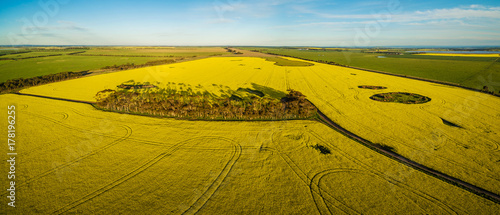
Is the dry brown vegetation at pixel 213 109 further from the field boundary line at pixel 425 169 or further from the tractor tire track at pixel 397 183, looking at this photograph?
the tractor tire track at pixel 397 183

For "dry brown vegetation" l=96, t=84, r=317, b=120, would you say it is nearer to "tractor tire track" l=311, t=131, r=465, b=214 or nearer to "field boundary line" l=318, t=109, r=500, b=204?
"field boundary line" l=318, t=109, r=500, b=204

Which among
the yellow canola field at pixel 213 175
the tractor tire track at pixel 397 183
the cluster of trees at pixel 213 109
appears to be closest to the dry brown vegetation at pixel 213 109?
the cluster of trees at pixel 213 109

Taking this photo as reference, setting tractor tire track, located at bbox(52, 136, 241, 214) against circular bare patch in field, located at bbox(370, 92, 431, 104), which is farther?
circular bare patch in field, located at bbox(370, 92, 431, 104)

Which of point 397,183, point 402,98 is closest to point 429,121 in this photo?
point 402,98

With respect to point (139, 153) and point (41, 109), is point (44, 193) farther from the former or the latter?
point (41, 109)

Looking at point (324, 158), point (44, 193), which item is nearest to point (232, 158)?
point (324, 158)

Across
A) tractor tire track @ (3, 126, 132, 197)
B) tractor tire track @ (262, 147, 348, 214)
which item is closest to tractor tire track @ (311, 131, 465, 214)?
tractor tire track @ (262, 147, 348, 214)
